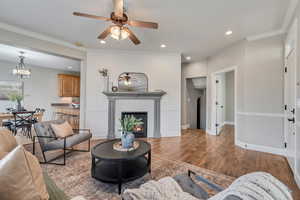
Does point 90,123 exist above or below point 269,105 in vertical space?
below

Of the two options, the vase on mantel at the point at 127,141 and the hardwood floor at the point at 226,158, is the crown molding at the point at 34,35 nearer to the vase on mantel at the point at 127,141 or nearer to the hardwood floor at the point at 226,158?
the vase on mantel at the point at 127,141

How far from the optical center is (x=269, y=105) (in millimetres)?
3168

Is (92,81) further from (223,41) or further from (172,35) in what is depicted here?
(223,41)

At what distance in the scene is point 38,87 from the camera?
617 centimetres

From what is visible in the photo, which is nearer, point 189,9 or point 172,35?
point 189,9

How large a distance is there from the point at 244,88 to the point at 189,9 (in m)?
2.38

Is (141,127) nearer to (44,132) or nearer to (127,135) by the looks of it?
(127,135)

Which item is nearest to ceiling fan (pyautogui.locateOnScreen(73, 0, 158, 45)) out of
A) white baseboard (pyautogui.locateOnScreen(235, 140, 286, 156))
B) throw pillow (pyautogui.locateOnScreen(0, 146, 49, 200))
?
throw pillow (pyautogui.locateOnScreen(0, 146, 49, 200))

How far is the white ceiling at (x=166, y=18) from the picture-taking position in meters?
2.26

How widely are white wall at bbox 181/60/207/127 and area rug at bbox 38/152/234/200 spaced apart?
129 inches

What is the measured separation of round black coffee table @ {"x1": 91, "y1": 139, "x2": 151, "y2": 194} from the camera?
1.83 metres

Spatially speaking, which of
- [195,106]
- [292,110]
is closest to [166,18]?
[292,110]

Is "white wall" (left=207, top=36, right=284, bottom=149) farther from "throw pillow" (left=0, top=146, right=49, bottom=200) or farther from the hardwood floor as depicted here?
"throw pillow" (left=0, top=146, right=49, bottom=200)

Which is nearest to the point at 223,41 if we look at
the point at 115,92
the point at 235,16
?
the point at 235,16
